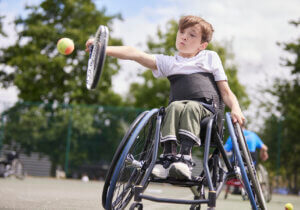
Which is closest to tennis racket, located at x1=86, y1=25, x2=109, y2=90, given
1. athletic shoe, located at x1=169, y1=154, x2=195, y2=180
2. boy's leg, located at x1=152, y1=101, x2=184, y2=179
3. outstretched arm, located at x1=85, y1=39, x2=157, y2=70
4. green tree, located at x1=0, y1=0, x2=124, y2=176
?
outstretched arm, located at x1=85, y1=39, x2=157, y2=70

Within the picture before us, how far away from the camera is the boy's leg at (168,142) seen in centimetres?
313

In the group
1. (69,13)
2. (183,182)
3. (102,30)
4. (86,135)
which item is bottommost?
(86,135)

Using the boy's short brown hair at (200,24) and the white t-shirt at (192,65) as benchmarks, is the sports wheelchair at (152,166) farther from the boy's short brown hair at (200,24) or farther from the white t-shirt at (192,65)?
the boy's short brown hair at (200,24)

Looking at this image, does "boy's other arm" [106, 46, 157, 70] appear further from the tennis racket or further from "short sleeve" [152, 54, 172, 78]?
the tennis racket

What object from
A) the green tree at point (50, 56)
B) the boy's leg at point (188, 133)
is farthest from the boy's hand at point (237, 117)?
the green tree at point (50, 56)

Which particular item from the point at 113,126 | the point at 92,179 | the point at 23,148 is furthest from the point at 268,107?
the point at 23,148

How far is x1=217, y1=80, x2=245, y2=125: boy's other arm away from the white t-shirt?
6 cm

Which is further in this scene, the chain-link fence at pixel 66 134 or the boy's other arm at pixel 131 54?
the chain-link fence at pixel 66 134

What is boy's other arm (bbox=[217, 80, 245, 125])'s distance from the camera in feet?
11.2

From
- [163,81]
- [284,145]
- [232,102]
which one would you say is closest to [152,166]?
[232,102]

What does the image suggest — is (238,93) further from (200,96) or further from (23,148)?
(200,96)

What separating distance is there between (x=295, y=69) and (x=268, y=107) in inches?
69.5

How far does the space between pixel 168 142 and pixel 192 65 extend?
659mm

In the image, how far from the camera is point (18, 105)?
49.3ft
